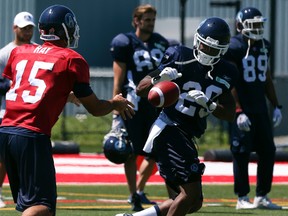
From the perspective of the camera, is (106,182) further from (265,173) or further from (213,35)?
(213,35)

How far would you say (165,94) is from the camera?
8383 millimetres

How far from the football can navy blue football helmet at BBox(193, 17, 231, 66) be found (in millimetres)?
646

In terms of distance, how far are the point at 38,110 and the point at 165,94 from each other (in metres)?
1.10

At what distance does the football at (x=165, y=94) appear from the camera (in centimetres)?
839

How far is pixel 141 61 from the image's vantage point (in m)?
11.9

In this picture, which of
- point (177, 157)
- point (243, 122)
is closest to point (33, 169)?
point (177, 157)

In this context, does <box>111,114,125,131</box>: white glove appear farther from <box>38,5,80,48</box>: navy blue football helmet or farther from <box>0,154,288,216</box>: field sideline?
<box>38,5,80,48</box>: navy blue football helmet

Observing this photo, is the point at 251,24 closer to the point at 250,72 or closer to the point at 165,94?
the point at 250,72

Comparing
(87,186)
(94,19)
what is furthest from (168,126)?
(94,19)

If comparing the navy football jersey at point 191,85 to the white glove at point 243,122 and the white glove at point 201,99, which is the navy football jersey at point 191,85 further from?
the white glove at point 243,122

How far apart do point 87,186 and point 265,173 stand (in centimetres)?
276

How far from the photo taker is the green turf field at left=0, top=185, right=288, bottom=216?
36.0ft

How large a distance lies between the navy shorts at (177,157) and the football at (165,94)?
45 centimetres

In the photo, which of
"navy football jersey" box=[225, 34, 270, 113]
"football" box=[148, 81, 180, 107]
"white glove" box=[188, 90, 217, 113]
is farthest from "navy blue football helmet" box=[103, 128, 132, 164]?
"football" box=[148, 81, 180, 107]
